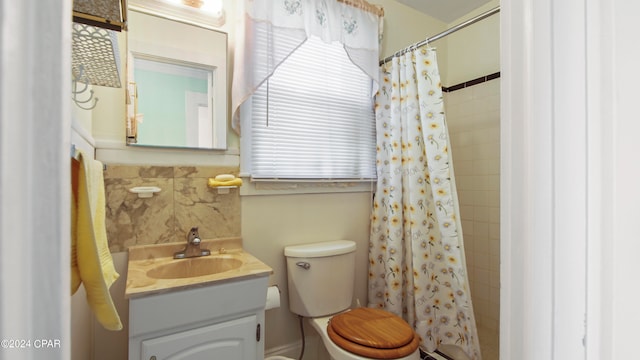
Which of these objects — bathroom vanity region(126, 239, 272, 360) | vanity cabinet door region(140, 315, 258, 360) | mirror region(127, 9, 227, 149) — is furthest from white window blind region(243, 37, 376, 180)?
vanity cabinet door region(140, 315, 258, 360)

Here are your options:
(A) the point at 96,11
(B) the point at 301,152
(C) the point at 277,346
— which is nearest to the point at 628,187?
(A) the point at 96,11

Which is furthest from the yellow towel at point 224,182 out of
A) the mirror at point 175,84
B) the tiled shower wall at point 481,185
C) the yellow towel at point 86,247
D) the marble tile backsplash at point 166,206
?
the tiled shower wall at point 481,185

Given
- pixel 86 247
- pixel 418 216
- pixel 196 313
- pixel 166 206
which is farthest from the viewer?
pixel 418 216

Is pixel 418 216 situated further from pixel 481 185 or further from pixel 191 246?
pixel 191 246

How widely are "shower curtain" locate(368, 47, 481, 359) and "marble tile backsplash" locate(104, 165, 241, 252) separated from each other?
94 cm

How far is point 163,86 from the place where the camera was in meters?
1.42

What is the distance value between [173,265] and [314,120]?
3.55 ft

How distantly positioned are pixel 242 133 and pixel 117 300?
0.97 meters

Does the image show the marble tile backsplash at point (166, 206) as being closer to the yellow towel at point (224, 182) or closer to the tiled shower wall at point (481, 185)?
the yellow towel at point (224, 182)

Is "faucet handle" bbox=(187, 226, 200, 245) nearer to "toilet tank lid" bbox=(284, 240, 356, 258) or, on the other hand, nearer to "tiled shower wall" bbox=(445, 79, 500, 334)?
"toilet tank lid" bbox=(284, 240, 356, 258)

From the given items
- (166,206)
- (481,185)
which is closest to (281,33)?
(166,206)

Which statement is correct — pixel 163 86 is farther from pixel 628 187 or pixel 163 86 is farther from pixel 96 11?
pixel 628 187

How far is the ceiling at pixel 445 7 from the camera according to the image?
2.11 metres

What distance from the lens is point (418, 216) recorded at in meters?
1.73
